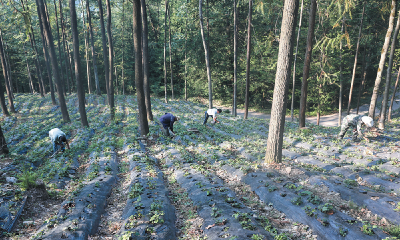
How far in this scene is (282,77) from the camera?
7242 millimetres

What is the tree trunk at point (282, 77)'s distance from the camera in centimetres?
687

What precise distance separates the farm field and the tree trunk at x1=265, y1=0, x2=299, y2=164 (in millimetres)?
726

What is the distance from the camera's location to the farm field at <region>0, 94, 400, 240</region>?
4.54 metres

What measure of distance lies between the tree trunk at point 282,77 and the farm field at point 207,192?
73 cm

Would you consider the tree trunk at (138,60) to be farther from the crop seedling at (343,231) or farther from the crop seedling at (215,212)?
the crop seedling at (343,231)

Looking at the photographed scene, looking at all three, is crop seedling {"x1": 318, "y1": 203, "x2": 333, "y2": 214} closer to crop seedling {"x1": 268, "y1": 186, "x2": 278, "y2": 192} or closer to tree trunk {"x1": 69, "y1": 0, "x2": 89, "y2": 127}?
crop seedling {"x1": 268, "y1": 186, "x2": 278, "y2": 192}

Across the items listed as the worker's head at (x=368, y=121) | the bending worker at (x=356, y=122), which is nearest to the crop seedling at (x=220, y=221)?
the bending worker at (x=356, y=122)

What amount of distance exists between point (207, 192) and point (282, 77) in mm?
4533

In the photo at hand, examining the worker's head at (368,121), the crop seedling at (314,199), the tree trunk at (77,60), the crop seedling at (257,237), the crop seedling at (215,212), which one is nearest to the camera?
the crop seedling at (257,237)

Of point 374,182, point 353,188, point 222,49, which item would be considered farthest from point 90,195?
point 222,49

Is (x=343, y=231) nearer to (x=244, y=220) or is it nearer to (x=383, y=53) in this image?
(x=244, y=220)

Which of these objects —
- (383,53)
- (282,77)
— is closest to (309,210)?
(282,77)

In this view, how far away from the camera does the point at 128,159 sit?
10445mm

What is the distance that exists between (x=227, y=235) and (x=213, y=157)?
563 centimetres
